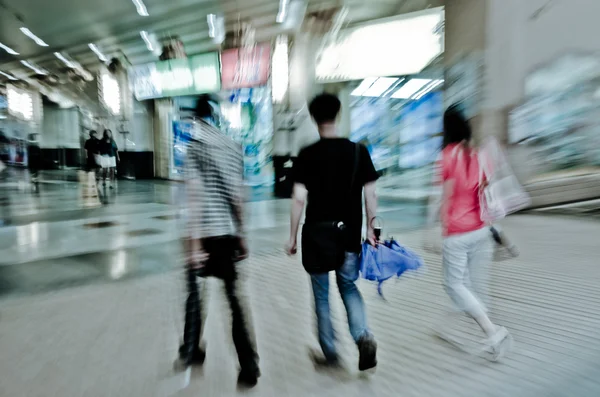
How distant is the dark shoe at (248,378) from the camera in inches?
109

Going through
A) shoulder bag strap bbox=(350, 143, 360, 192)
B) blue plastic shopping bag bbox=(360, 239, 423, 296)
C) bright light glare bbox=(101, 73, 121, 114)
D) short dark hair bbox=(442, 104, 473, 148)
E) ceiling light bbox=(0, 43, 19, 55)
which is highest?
ceiling light bbox=(0, 43, 19, 55)

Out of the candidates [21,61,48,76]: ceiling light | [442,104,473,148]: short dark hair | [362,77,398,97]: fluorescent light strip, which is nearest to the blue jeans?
[442,104,473,148]: short dark hair

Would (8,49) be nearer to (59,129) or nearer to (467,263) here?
(59,129)

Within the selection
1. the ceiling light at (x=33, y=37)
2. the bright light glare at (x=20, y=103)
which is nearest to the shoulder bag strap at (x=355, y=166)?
the ceiling light at (x=33, y=37)

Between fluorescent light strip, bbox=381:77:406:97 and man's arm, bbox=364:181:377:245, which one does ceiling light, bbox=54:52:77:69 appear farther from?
man's arm, bbox=364:181:377:245

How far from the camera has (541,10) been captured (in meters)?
9.73

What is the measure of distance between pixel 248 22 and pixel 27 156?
13.4 meters

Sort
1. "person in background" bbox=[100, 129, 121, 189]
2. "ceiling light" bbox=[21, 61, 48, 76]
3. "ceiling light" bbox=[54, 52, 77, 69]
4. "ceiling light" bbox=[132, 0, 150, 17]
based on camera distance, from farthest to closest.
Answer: "ceiling light" bbox=[21, 61, 48, 76] → "ceiling light" bbox=[54, 52, 77, 69] → "person in background" bbox=[100, 129, 121, 189] → "ceiling light" bbox=[132, 0, 150, 17]

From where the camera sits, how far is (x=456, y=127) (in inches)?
122

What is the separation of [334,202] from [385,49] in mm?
9299

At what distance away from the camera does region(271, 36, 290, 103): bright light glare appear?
1229 centimetres

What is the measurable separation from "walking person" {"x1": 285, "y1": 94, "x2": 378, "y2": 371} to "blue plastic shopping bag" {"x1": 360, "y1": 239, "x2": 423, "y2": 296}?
0.06 metres

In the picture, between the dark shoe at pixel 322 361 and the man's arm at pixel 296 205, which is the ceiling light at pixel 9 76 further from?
the dark shoe at pixel 322 361

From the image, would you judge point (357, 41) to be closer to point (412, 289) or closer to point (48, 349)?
point (412, 289)
